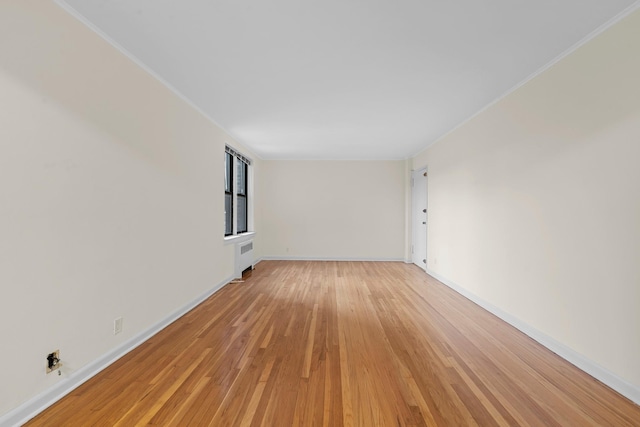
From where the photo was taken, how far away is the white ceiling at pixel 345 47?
185 centimetres

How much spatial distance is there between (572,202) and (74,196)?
3.68 meters

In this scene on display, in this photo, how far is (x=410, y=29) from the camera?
6.72ft

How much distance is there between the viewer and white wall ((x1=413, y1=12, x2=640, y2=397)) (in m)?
1.91

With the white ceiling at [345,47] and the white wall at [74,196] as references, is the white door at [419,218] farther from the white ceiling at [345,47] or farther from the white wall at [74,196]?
the white wall at [74,196]

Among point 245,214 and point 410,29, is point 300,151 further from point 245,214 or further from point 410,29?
point 410,29

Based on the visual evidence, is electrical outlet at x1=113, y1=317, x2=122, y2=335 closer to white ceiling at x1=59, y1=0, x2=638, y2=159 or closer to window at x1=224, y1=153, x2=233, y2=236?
white ceiling at x1=59, y1=0, x2=638, y2=159

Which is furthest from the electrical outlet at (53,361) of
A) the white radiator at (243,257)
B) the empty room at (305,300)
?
the white radiator at (243,257)

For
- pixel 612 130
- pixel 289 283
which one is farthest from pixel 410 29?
pixel 289 283

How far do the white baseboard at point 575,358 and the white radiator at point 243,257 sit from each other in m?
3.78

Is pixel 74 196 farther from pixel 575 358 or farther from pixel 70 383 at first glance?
pixel 575 358

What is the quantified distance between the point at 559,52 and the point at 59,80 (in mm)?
3654

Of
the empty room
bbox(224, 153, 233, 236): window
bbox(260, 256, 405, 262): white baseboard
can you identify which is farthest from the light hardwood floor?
bbox(260, 256, 405, 262): white baseboard

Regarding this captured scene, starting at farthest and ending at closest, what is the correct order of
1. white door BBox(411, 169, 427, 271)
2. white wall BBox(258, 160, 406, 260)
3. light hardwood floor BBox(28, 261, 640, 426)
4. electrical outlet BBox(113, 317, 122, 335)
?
white wall BBox(258, 160, 406, 260) → white door BBox(411, 169, 427, 271) → electrical outlet BBox(113, 317, 122, 335) → light hardwood floor BBox(28, 261, 640, 426)

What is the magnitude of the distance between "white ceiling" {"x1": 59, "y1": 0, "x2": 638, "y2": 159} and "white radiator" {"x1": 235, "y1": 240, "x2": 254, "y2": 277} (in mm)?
2373
